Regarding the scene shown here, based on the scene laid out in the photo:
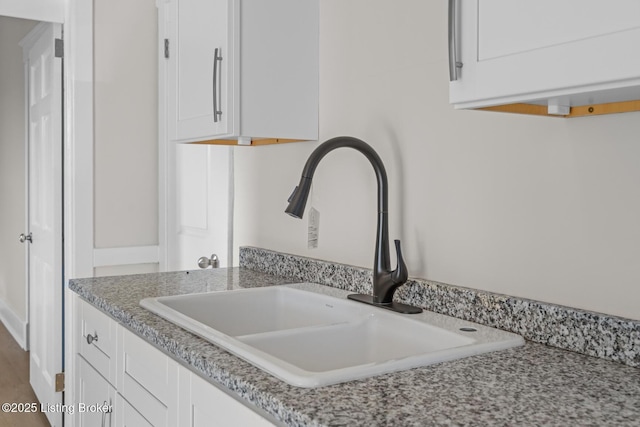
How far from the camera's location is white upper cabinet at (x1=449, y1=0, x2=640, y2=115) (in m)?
0.82

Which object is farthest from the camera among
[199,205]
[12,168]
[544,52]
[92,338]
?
[12,168]

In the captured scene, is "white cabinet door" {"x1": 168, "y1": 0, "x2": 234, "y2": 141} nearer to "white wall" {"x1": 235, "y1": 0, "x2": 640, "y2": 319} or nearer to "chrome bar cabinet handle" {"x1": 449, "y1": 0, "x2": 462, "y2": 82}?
"white wall" {"x1": 235, "y1": 0, "x2": 640, "y2": 319}

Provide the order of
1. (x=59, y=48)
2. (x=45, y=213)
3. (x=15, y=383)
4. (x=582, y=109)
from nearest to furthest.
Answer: (x=582, y=109) → (x=59, y=48) → (x=45, y=213) → (x=15, y=383)

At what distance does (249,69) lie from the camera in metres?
1.89

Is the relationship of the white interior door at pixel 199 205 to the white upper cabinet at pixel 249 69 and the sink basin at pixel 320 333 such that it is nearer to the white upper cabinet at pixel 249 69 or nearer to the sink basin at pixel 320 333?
the white upper cabinet at pixel 249 69

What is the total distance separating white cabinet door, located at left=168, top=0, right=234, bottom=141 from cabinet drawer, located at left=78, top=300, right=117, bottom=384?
0.66 meters

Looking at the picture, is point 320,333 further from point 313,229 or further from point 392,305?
point 313,229

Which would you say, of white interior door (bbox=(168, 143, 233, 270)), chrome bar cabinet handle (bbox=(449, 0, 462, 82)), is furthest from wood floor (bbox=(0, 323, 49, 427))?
A: chrome bar cabinet handle (bbox=(449, 0, 462, 82))

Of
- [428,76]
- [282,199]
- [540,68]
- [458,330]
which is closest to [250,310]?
[282,199]

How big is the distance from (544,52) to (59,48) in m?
2.66

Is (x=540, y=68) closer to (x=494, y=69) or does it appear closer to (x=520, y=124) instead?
(x=494, y=69)

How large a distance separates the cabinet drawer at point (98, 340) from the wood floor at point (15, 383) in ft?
4.90

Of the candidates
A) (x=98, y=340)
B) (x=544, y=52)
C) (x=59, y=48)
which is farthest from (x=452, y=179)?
(x=59, y=48)

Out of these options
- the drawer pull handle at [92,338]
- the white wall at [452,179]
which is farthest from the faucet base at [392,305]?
the drawer pull handle at [92,338]
